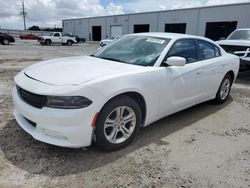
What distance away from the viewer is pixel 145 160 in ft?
9.74

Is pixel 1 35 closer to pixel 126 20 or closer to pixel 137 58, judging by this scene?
pixel 126 20

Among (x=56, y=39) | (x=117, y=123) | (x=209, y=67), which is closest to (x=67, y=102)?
(x=117, y=123)

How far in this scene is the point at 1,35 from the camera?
24.9 meters

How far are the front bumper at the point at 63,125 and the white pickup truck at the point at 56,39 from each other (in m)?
28.9

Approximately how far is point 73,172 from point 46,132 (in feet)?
1.82

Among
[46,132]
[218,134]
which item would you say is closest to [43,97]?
[46,132]

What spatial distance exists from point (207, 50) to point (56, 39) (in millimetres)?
28172

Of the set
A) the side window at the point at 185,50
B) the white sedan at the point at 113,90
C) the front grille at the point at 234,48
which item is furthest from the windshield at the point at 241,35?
the side window at the point at 185,50

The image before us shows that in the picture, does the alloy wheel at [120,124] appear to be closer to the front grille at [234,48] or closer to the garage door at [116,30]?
the front grille at [234,48]

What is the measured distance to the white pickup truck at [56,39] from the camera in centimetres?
2936

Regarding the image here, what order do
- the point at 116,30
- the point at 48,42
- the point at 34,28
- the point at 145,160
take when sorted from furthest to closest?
the point at 34,28, the point at 116,30, the point at 48,42, the point at 145,160

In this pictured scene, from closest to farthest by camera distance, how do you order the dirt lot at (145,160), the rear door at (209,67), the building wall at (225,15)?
the dirt lot at (145,160)
the rear door at (209,67)
the building wall at (225,15)

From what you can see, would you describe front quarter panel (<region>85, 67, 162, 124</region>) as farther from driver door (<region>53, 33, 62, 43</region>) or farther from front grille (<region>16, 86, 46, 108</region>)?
driver door (<region>53, 33, 62, 43</region>)

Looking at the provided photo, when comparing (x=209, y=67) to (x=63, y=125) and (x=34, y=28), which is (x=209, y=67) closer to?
(x=63, y=125)
